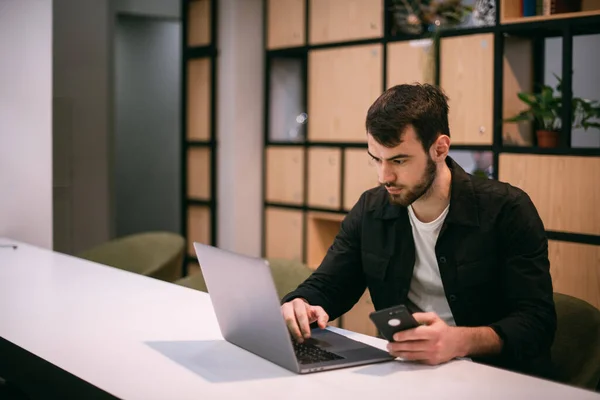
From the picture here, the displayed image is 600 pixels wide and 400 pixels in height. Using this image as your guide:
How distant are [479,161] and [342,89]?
1089 mm

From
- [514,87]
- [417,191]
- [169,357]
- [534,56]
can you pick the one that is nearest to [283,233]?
[514,87]

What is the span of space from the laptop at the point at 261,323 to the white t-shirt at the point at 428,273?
0.39 m

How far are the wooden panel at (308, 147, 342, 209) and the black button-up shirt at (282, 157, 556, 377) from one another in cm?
235

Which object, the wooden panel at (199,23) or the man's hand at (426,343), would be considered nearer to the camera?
the man's hand at (426,343)

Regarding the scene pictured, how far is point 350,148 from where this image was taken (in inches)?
186

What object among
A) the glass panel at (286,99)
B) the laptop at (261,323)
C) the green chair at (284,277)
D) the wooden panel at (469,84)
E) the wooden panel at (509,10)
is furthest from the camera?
the glass panel at (286,99)

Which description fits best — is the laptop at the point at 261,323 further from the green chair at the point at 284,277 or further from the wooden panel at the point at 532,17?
the wooden panel at the point at 532,17

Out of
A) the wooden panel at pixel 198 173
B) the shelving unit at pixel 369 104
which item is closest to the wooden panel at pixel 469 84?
the shelving unit at pixel 369 104

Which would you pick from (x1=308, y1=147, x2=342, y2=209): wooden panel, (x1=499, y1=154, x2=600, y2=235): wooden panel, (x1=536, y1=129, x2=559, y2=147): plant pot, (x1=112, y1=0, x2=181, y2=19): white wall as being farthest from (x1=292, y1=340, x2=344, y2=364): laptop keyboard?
(x1=112, y1=0, x2=181, y2=19): white wall

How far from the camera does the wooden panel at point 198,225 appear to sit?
18.7 ft

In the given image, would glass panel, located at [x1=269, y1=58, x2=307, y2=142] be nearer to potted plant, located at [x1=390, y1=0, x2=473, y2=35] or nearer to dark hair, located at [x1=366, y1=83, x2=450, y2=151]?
potted plant, located at [x1=390, y1=0, x2=473, y2=35]

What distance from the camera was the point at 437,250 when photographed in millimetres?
2248

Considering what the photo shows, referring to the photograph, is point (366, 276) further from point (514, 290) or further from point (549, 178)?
point (549, 178)

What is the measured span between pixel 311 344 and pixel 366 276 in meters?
0.52
